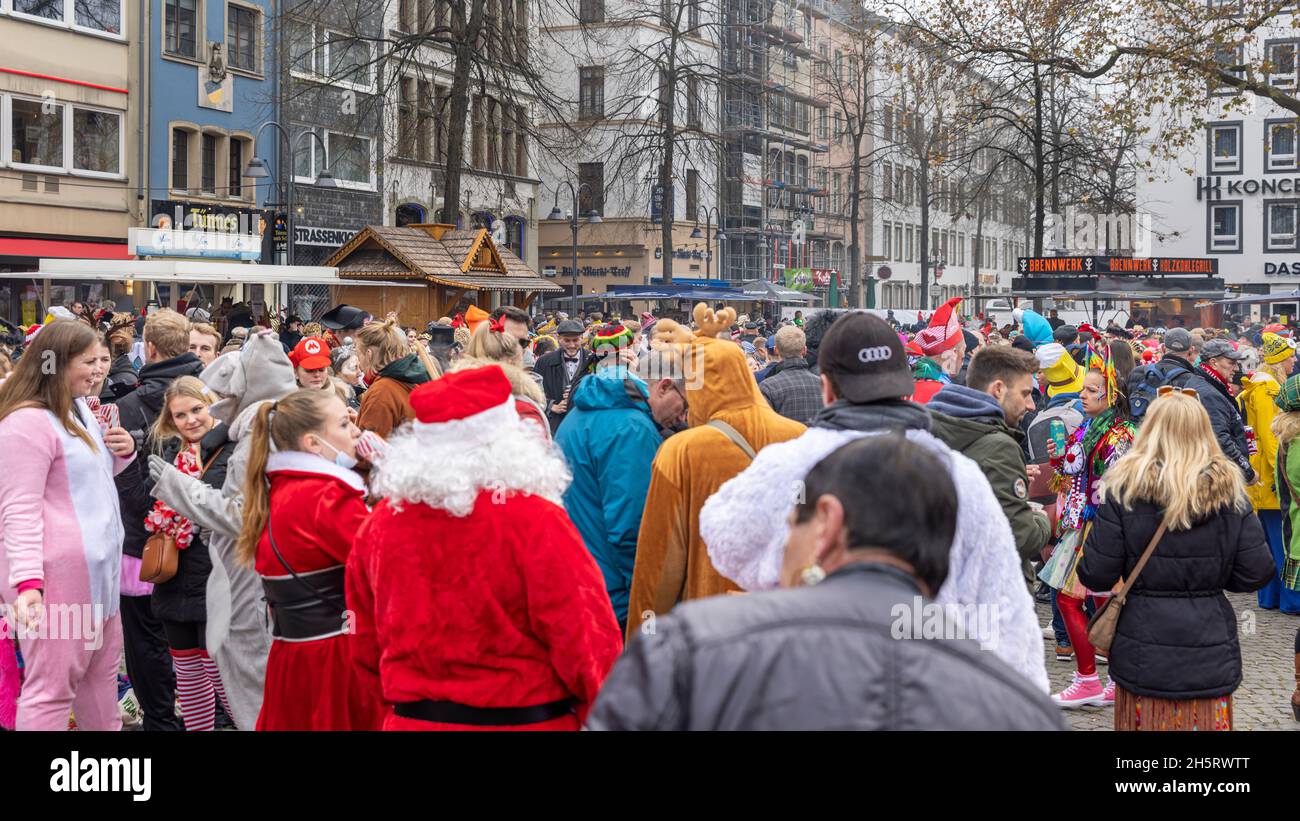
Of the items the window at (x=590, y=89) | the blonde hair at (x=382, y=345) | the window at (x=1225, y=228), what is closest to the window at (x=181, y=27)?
the window at (x=590, y=89)

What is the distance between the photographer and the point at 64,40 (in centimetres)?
3062

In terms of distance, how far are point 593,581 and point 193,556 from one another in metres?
3.23

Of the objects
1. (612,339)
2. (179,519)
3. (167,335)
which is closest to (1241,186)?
(612,339)

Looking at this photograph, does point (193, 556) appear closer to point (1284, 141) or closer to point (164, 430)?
point (164, 430)

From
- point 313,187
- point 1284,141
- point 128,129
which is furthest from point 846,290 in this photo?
point 128,129

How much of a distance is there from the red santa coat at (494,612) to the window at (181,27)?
3292cm

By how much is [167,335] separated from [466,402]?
458 cm

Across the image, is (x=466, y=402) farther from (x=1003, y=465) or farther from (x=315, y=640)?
(x=1003, y=465)

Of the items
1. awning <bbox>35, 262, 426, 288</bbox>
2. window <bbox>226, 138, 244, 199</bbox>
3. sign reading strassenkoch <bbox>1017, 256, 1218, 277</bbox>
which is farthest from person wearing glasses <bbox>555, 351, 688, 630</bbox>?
window <bbox>226, 138, 244, 199</bbox>

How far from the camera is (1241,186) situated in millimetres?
61594

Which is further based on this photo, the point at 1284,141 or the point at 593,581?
the point at 1284,141

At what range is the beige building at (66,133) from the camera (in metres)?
29.6

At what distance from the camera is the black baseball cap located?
3.66 metres

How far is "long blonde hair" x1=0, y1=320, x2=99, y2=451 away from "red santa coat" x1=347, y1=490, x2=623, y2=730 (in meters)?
2.42
